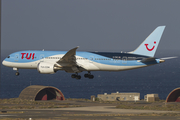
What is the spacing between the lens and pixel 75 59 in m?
74.5

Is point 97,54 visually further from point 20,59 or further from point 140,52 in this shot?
point 20,59

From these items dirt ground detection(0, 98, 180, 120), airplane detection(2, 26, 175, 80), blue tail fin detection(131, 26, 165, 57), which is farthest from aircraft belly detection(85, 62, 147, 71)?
dirt ground detection(0, 98, 180, 120)

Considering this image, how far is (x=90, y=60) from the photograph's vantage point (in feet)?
246

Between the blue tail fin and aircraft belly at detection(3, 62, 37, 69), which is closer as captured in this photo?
the blue tail fin

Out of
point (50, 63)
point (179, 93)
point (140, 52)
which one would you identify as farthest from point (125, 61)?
point (179, 93)

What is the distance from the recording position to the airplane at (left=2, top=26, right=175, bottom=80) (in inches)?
2894

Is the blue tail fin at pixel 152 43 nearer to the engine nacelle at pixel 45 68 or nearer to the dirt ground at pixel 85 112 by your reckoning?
the dirt ground at pixel 85 112

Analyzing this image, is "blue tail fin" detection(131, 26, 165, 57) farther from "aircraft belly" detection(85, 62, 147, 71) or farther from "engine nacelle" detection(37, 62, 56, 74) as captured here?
"engine nacelle" detection(37, 62, 56, 74)

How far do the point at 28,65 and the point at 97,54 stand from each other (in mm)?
15186

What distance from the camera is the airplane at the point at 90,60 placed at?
241 feet

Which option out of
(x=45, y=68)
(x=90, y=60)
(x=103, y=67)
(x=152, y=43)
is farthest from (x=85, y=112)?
(x=152, y=43)

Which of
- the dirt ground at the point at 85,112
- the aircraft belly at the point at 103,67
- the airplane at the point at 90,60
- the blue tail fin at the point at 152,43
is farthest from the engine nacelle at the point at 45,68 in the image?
the blue tail fin at the point at 152,43

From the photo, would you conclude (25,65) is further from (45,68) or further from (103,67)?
(103,67)

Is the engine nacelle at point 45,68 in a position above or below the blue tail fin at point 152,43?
below
